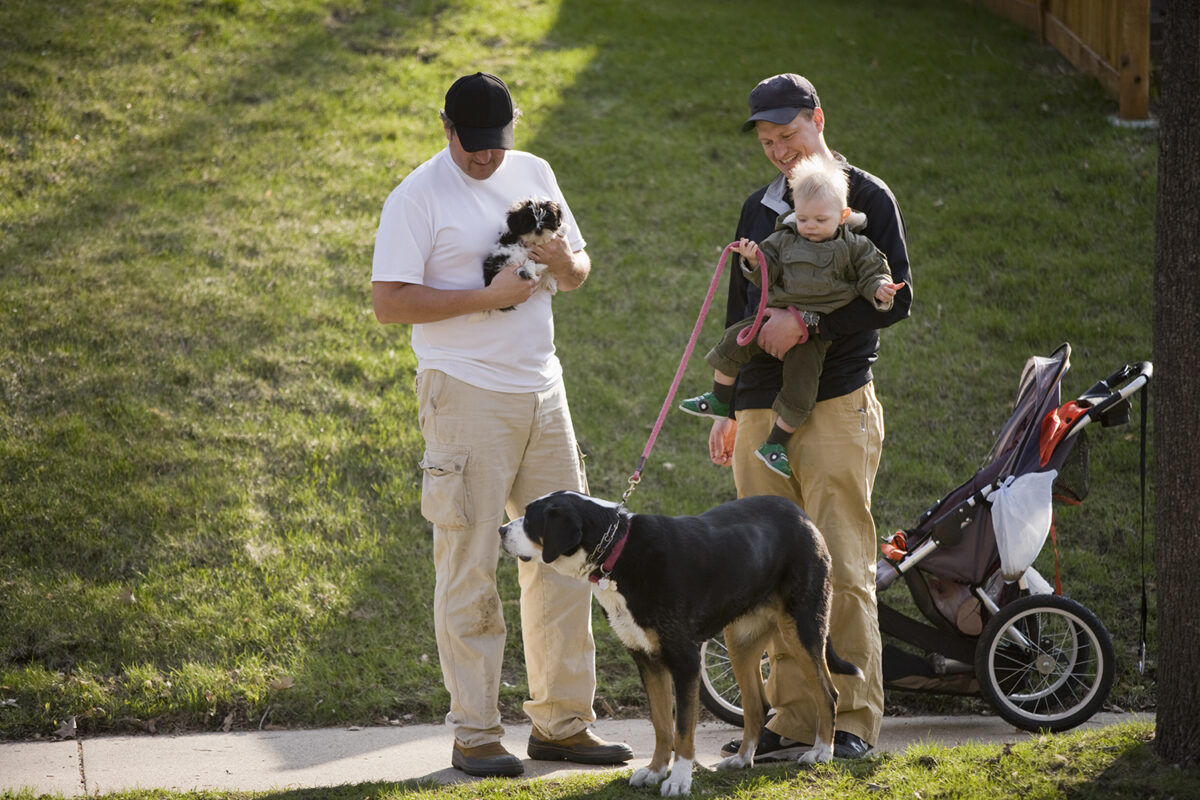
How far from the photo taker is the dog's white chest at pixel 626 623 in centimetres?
377

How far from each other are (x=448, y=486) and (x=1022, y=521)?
2.37 m

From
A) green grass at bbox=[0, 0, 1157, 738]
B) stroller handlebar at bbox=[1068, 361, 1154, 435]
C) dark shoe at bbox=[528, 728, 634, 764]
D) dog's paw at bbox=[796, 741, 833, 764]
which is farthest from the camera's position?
green grass at bbox=[0, 0, 1157, 738]

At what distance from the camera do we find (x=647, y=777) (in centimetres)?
389

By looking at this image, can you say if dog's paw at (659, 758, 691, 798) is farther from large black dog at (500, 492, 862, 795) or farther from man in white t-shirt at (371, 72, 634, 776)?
man in white t-shirt at (371, 72, 634, 776)

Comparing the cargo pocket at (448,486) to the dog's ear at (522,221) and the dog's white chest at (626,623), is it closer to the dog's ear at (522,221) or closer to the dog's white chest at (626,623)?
the dog's white chest at (626,623)

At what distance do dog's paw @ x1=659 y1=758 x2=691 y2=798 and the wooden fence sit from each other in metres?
8.92

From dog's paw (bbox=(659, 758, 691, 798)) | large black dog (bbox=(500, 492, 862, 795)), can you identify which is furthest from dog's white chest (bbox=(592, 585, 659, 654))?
dog's paw (bbox=(659, 758, 691, 798))

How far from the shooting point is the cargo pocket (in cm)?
414

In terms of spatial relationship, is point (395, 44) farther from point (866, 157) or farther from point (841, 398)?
point (841, 398)

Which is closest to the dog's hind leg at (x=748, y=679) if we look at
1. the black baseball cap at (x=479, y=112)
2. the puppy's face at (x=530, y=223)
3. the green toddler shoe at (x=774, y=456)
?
the green toddler shoe at (x=774, y=456)

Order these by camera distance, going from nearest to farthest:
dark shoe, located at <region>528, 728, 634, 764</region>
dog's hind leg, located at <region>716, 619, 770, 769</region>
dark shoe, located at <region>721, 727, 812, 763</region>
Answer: dog's hind leg, located at <region>716, 619, 770, 769</region> → dark shoe, located at <region>721, 727, 812, 763</region> → dark shoe, located at <region>528, 728, 634, 764</region>

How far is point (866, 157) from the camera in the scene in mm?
10141

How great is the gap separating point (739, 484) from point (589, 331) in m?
3.90

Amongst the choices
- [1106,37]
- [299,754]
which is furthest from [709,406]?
[1106,37]
